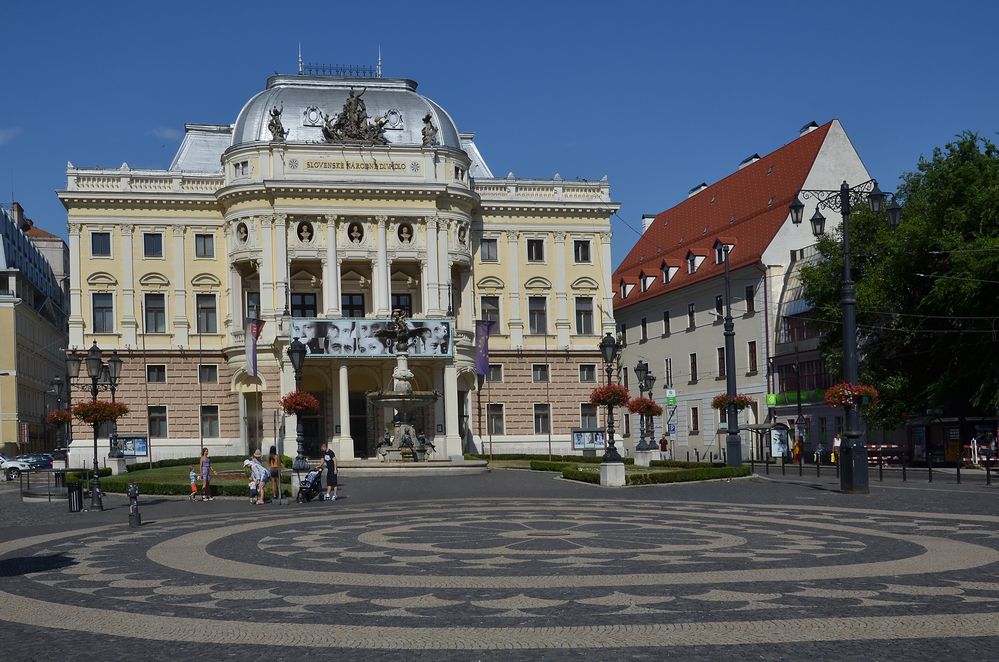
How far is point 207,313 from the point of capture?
250ft

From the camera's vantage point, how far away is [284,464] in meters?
59.0

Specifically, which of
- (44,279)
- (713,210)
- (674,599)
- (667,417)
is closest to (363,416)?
(667,417)

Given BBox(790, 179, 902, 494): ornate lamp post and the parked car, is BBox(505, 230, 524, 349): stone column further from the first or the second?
BBox(790, 179, 902, 494): ornate lamp post

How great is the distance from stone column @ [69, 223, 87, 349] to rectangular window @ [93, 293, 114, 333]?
3.05 feet

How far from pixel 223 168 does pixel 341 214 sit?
9.03m

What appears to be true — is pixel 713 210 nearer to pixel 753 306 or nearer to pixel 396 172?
pixel 753 306

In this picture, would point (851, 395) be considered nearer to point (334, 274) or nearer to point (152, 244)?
point (334, 274)

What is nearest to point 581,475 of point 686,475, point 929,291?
point 686,475

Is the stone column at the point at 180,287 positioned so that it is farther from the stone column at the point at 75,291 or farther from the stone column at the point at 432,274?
the stone column at the point at 432,274

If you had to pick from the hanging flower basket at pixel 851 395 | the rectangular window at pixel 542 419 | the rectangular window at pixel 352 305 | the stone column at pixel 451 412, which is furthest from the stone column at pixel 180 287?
the hanging flower basket at pixel 851 395

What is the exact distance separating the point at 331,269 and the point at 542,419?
17438 mm

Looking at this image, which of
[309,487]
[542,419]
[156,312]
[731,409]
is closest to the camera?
[309,487]

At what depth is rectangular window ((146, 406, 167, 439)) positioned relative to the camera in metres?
73.8

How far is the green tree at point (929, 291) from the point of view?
51531 mm
